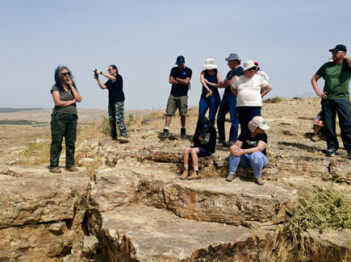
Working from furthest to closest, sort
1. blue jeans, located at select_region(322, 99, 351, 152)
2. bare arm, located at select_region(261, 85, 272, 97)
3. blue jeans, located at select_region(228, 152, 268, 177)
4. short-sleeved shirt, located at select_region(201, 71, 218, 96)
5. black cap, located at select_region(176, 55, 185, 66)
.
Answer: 1. black cap, located at select_region(176, 55, 185, 66)
2. short-sleeved shirt, located at select_region(201, 71, 218, 96)
3. blue jeans, located at select_region(322, 99, 351, 152)
4. bare arm, located at select_region(261, 85, 272, 97)
5. blue jeans, located at select_region(228, 152, 268, 177)

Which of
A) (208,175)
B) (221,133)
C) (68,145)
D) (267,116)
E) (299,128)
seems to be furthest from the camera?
(267,116)

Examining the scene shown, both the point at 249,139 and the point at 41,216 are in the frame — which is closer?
the point at 249,139

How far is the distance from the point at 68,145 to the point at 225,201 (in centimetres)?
310

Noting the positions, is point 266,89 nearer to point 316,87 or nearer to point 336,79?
point 316,87

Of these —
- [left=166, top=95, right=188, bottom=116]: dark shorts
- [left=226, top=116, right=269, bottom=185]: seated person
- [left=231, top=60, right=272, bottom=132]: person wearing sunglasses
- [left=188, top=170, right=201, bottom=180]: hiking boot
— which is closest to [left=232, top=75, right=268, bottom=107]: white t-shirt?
[left=231, top=60, right=272, bottom=132]: person wearing sunglasses

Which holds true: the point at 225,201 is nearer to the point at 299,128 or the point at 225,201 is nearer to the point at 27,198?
the point at 27,198

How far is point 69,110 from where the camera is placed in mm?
5578

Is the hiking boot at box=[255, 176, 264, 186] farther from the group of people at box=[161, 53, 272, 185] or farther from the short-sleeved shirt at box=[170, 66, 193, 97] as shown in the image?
the short-sleeved shirt at box=[170, 66, 193, 97]

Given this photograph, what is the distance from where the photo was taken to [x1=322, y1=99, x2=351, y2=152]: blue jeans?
218 inches

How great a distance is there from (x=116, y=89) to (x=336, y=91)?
439cm

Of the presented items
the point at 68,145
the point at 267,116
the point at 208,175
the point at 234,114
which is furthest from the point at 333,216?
the point at 267,116

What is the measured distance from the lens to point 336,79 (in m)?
5.48

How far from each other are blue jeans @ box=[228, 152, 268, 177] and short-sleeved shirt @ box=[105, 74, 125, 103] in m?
3.15

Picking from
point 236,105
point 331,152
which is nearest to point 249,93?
point 236,105
